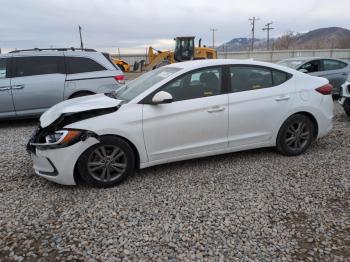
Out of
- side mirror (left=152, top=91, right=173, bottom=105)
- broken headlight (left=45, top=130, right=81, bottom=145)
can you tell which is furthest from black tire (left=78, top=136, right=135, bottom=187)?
side mirror (left=152, top=91, right=173, bottom=105)

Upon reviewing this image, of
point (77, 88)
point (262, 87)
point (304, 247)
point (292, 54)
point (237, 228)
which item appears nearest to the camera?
point (304, 247)

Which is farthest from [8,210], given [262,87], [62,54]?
[62,54]

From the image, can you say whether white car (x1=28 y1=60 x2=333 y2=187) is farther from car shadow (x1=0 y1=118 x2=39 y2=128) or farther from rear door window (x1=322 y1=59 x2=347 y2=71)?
rear door window (x1=322 y1=59 x2=347 y2=71)

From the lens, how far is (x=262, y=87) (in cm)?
464

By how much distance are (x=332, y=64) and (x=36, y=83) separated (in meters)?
8.36

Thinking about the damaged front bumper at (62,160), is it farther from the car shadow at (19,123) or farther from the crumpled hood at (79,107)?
the car shadow at (19,123)

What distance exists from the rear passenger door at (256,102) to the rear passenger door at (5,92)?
5043mm

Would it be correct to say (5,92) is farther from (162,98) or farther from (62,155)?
(162,98)

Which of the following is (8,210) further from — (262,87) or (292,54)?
(292,54)

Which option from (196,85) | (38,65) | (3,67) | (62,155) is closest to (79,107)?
(62,155)

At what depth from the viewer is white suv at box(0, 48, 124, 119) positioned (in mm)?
6996

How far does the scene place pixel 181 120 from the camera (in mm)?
4125

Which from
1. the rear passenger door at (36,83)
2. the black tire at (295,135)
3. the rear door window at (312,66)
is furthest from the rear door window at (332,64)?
the rear passenger door at (36,83)

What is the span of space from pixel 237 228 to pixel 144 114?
5.83 ft
